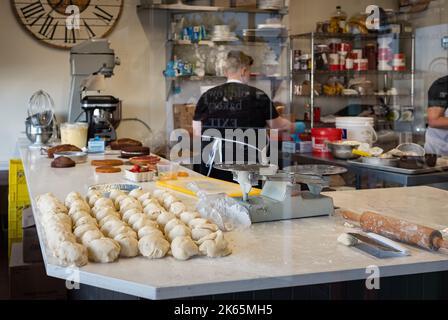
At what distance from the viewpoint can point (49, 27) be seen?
13.2 ft

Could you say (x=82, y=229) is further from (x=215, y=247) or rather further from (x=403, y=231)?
(x=403, y=231)

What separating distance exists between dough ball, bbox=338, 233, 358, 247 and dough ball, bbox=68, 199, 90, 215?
0.61m

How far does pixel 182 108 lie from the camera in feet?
14.7

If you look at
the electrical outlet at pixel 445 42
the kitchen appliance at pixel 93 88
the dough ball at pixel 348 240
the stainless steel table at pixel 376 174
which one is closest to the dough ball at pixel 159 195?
the dough ball at pixel 348 240

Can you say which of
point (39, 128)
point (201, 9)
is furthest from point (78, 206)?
point (201, 9)

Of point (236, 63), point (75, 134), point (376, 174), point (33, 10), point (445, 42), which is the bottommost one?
point (376, 174)

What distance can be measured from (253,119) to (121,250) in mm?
1929

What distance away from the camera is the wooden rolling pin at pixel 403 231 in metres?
1.18

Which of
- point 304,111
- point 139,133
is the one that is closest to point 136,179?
point 139,133

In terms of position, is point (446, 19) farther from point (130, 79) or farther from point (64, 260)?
point (64, 260)

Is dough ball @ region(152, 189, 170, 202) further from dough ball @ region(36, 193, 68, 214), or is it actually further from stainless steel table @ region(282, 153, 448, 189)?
stainless steel table @ region(282, 153, 448, 189)

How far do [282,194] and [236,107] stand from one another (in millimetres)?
1601

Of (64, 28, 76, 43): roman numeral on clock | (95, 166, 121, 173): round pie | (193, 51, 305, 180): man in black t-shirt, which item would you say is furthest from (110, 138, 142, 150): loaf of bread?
Result: (64, 28, 76, 43): roman numeral on clock

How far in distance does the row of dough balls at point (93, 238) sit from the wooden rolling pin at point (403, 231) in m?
0.58
